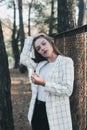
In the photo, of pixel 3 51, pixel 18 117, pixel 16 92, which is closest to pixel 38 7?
pixel 16 92

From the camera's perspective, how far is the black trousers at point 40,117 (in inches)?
196

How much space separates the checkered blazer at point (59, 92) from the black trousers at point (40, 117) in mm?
109

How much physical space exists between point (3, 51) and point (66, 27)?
3.20 m

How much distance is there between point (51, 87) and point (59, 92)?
0.11 meters

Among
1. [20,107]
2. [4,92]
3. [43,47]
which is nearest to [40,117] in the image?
[43,47]

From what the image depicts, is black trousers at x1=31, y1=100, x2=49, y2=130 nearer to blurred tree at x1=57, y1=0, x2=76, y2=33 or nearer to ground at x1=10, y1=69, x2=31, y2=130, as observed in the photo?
ground at x1=10, y1=69, x2=31, y2=130

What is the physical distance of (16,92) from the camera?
16750 mm

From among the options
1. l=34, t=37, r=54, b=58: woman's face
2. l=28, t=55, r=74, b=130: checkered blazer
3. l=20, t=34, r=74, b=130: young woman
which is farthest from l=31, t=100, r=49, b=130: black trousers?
l=34, t=37, r=54, b=58: woman's face

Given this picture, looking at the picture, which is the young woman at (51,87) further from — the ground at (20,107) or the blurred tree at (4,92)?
the ground at (20,107)

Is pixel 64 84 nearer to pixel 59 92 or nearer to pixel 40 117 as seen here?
pixel 59 92

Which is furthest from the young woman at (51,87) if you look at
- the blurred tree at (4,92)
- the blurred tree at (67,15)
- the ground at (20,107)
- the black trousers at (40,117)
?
the blurred tree at (67,15)

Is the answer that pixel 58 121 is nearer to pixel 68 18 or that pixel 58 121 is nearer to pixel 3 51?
pixel 3 51

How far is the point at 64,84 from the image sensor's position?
464 cm

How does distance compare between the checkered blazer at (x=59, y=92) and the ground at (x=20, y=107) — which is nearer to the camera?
the checkered blazer at (x=59, y=92)
